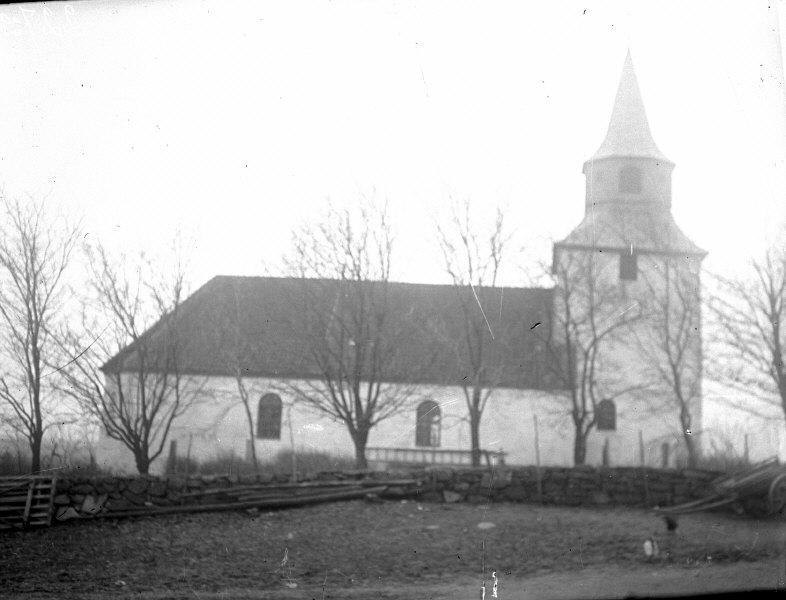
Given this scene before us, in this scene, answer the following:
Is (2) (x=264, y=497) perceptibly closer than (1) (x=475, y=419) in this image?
No

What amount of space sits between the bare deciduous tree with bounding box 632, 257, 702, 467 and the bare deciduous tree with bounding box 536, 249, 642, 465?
168 mm

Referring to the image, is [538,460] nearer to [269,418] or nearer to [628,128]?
[269,418]

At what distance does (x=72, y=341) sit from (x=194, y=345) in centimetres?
100

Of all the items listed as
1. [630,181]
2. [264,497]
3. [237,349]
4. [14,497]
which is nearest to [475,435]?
[264,497]

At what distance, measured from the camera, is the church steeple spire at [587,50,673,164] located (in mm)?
5645

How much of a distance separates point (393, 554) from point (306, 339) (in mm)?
1843

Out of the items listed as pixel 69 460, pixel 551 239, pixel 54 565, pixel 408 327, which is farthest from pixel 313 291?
pixel 54 565

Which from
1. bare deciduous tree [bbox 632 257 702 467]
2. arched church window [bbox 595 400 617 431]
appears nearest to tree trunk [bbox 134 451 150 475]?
arched church window [bbox 595 400 617 431]

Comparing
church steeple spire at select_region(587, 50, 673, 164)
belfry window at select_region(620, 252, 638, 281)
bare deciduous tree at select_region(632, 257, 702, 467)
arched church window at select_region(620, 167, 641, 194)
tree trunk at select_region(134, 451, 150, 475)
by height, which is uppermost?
church steeple spire at select_region(587, 50, 673, 164)

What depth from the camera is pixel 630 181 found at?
580cm

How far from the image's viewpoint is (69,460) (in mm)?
5863

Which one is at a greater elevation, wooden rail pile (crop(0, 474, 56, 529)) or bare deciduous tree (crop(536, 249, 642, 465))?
bare deciduous tree (crop(536, 249, 642, 465))

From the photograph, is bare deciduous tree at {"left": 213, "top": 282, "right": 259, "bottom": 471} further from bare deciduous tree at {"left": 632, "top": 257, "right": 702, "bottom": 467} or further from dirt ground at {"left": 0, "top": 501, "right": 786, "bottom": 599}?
bare deciduous tree at {"left": 632, "top": 257, "right": 702, "bottom": 467}

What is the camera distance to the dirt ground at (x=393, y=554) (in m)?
5.23
